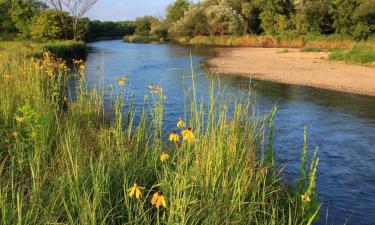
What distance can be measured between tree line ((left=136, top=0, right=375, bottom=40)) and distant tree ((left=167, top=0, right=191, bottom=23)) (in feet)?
9.30

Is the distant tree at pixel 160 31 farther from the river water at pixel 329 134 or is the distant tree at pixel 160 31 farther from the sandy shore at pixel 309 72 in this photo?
the river water at pixel 329 134

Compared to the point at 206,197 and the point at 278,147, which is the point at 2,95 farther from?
the point at 278,147

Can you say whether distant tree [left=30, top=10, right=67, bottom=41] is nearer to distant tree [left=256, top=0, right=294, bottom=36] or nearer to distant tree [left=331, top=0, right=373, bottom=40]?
distant tree [left=256, top=0, right=294, bottom=36]

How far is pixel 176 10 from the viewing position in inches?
2566

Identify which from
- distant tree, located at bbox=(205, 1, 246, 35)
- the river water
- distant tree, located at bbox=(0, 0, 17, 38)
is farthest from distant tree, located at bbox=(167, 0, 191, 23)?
the river water

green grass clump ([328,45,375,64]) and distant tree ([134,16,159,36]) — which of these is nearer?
green grass clump ([328,45,375,64])

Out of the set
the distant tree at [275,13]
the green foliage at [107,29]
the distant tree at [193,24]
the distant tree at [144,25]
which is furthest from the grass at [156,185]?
the green foliage at [107,29]

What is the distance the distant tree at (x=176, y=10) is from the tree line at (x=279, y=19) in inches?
112

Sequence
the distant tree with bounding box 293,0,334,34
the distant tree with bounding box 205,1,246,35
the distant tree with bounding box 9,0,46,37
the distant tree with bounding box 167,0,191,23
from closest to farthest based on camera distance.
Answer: the distant tree with bounding box 9,0,46,37 → the distant tree with bounding box 293,0,334,34 → the distant tree with bounding box 205,1,246,35 → the distant tree with bounding box 167,0,191,23

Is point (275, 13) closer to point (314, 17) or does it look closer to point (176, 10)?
point (314, 17)

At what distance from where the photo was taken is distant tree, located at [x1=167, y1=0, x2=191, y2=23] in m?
64.4

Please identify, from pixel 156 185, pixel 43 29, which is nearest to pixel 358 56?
pixel 156 185

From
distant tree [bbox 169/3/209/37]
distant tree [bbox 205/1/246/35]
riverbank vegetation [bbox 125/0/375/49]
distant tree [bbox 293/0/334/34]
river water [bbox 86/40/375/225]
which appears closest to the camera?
river water [bbox 86/40/375/225]

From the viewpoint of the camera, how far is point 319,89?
1622 centimetres
